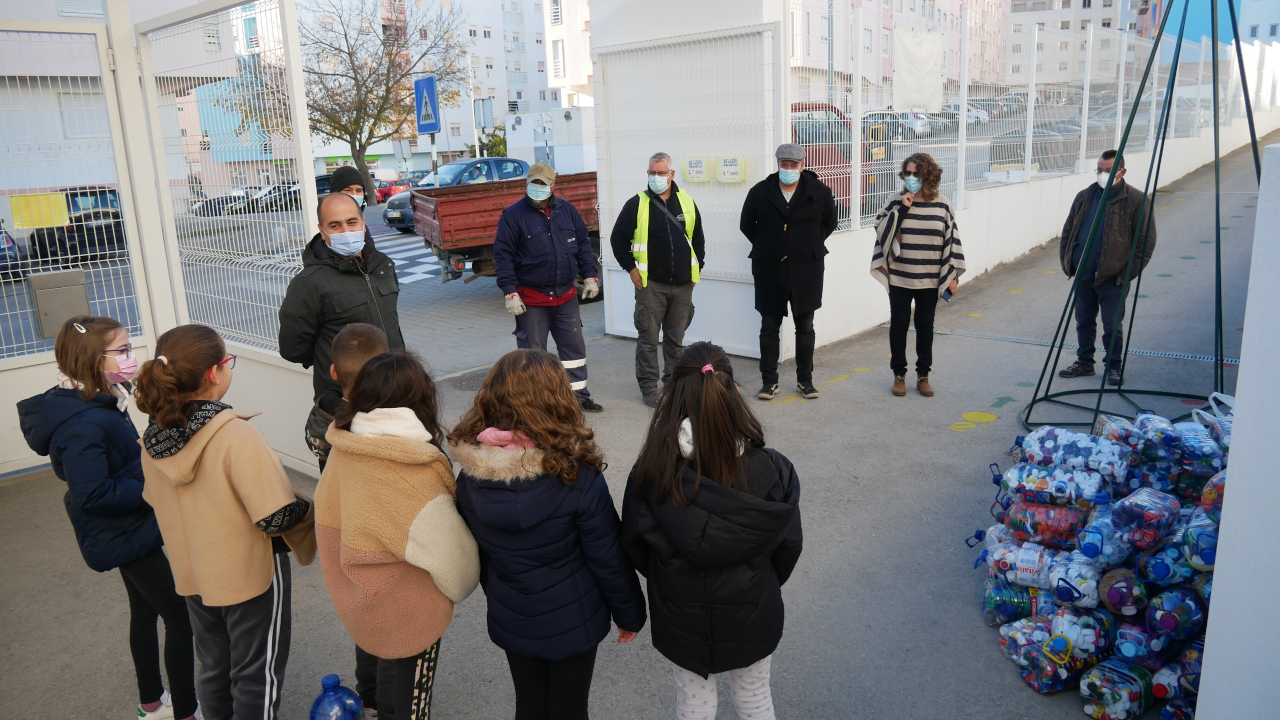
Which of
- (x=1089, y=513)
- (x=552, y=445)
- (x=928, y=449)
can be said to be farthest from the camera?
(x=928, y=449)

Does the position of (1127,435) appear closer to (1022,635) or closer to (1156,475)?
(1156,475)

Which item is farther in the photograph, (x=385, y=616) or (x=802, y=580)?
(x=802, y=580)

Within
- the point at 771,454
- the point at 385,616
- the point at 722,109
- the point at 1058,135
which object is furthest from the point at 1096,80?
the point at 385,616

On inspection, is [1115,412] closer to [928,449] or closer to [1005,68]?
[928,449]

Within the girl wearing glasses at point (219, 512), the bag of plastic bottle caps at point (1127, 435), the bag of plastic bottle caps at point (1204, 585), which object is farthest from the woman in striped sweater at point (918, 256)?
the girl wearing glasses at point (219, 512)

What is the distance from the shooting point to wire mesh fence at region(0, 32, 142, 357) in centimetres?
535

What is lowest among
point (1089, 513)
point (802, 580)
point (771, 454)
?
point (802, 580)

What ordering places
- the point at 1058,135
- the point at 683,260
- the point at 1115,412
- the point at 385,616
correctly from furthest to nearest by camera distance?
the point at 1058,135 < the point at 683,260 < the point at 1115,412 < the point at 385,616

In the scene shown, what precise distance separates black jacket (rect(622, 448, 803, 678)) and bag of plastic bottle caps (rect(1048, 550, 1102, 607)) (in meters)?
1.39

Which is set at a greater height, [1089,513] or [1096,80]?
[1096,80]

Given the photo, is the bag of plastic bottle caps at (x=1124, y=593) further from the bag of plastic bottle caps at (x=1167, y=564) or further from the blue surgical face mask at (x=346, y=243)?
the blue surgical face mask at (x=346, y=243)

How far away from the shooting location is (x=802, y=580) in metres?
3.97

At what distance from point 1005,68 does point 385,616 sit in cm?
1060

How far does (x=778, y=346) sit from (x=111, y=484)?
188 inches
